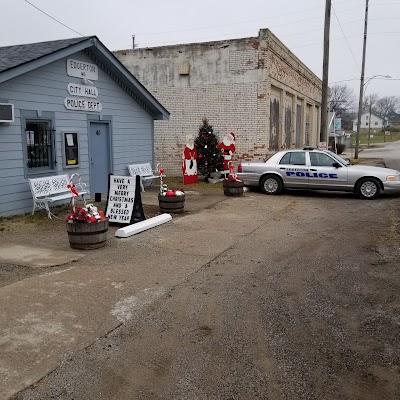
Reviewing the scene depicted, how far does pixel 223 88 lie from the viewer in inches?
730

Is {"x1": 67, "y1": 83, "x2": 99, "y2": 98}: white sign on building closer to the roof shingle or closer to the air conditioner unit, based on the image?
the roof shingle

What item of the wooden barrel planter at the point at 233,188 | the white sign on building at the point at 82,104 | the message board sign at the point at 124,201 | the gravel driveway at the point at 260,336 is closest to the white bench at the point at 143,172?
the white sign on building at the point at 82,104

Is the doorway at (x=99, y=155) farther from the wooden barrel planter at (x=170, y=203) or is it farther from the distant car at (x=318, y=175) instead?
the distant car at (x=318, y=175)

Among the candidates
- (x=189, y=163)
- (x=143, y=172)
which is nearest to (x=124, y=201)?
(x=143, y=172)

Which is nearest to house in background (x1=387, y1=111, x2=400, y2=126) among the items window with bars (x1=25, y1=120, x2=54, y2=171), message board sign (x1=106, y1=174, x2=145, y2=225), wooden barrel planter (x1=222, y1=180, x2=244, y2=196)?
wooden barrel planter (x1=222, y1=180, x2=244, y2=196)

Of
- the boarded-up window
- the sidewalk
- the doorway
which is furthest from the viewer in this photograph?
→ the boarded-up window

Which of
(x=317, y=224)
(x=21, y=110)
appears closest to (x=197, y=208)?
(x=317, y=224)

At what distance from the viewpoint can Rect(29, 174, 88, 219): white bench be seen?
10.1m

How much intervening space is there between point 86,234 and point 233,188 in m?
6.97

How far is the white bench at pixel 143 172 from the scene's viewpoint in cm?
1453

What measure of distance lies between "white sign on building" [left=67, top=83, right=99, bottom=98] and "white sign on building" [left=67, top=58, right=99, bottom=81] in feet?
0.86

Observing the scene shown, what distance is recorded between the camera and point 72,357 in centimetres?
384

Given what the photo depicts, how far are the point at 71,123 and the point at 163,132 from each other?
856 centimetres

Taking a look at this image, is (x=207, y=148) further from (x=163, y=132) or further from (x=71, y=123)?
(x=71, y=123)
